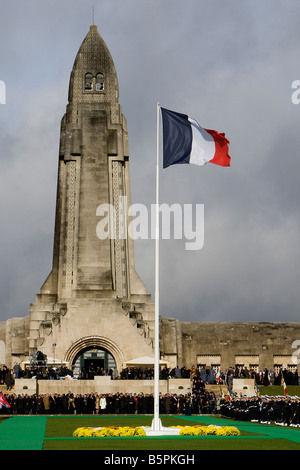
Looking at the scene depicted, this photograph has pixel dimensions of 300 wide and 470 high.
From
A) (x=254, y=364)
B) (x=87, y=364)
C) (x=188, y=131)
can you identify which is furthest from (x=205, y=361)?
(x=188, y=131)

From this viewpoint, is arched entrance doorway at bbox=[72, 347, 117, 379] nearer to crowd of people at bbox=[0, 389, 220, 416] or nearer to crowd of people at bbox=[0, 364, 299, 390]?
crowd of people at bbox=[0, 364, 299, 390]

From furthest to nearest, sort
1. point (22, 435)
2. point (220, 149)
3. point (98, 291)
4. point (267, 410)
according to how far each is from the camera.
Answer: point (98, 291)
point (267, 410)
point (220, 149)
point (22, 435)

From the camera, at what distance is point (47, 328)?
5662 centimetres

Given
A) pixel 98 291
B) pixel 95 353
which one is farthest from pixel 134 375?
pixel 98 291

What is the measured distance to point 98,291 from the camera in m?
59.9

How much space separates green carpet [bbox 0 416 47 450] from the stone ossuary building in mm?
21746

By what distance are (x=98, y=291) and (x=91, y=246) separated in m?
3.43

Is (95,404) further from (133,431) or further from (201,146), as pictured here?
(201,146)

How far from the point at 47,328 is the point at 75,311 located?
221 cm

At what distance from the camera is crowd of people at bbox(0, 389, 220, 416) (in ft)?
146

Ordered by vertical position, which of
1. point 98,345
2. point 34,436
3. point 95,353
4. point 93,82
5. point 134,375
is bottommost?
point 34,436

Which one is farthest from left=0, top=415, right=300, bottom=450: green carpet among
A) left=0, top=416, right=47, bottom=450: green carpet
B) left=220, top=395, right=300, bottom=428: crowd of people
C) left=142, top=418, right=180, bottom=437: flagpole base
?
left=220, top=395, right=300, bottom=428: crowd of people

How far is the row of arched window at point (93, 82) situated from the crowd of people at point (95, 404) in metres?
28.9
